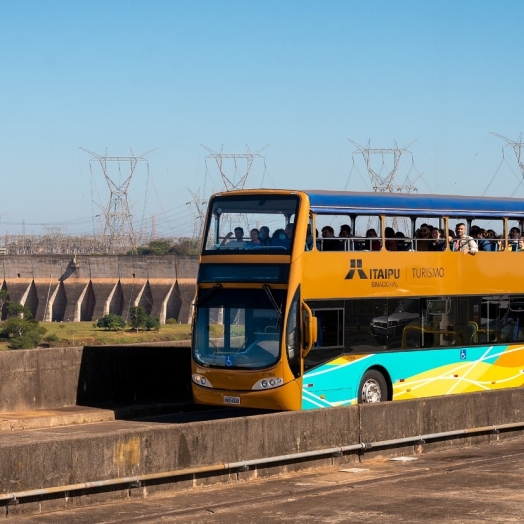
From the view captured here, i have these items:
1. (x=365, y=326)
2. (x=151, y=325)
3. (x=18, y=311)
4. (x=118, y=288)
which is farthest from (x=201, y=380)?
(x=118, y=288)

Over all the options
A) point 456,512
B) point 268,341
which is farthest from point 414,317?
point 456,512

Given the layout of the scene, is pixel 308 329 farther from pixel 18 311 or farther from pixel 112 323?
pixel 18 311

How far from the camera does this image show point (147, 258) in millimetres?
198750

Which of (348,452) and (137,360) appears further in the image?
(137,360)

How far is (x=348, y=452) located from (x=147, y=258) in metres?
181

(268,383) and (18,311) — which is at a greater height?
(268,383)

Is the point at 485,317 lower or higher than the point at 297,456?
higher

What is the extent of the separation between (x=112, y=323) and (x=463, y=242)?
492 ft

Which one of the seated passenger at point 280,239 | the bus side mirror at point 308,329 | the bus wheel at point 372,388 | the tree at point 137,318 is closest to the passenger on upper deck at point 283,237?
→ the seated passenger at point 280,239

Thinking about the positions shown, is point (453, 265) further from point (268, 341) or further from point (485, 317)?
point (268, 341)

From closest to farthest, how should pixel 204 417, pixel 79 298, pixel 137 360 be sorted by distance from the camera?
pixel 204 417 < pixel 137 360 < pixel 79 298

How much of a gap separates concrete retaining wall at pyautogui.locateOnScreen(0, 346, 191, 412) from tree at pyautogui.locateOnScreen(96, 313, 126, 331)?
146 m

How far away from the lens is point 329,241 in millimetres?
23000

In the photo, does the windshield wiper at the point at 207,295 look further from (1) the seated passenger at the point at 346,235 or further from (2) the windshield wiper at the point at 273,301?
(1) the seated passenger at the point at 346,235
